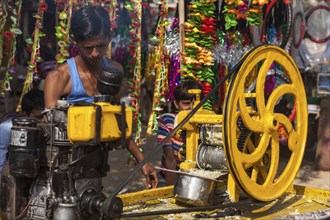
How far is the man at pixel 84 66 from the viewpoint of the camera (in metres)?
3.38

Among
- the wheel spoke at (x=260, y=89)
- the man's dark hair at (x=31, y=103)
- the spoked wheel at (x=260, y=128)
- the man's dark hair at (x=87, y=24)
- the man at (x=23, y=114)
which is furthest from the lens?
the man's dark hair at (x=31, y=103)

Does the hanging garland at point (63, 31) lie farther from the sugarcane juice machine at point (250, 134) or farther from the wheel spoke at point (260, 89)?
the wheel spoke at point (260, 89)

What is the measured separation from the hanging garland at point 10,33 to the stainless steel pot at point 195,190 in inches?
87.1

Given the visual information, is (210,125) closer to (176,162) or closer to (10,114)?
(176,162)

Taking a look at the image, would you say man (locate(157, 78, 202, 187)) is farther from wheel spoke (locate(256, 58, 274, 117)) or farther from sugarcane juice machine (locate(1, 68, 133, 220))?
sugarcane juice machine (locate(1, 68, 133, 220))

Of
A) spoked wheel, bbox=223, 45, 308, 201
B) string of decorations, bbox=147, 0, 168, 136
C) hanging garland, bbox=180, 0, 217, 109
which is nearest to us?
spoked wheel, bbox=223, 45, 308, 201

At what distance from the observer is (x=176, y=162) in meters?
4.63

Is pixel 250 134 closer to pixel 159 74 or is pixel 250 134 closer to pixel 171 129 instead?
pixel 171 129

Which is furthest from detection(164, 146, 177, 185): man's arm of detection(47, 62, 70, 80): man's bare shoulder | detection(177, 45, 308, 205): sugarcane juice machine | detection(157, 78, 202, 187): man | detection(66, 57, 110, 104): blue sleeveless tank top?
detection(47, 62, 70, 80): man's bare shoulder

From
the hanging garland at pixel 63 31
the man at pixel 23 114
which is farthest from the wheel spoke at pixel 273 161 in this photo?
the hanging garland at pixel 63 31

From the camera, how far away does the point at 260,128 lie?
3531 millimetres

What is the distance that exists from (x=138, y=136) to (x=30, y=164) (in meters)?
2.43

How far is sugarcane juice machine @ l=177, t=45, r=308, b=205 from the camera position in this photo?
3283mm

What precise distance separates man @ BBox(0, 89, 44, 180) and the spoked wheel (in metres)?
1.45
